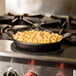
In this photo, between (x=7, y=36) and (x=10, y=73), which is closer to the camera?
(x=10, y=73)

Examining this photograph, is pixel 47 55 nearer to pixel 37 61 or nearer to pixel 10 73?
pixel 37 61

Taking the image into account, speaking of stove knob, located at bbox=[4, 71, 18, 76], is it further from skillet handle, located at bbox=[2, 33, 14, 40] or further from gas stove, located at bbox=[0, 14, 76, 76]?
skillet handle, located at bbox=[2, 33, 14, 40]

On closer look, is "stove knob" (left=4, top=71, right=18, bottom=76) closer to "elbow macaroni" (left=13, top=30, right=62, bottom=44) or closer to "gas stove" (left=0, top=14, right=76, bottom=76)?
"gas stove" (left=0, top=14, right=76, bottom=76)

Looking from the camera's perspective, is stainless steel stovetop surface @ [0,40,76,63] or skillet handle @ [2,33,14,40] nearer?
stainless steel stovetop surface @ [0,40,76,63]

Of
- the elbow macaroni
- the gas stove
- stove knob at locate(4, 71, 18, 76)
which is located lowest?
stove knob at locate(4, 71, 18, 76)

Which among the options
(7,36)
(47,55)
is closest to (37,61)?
(47,55)

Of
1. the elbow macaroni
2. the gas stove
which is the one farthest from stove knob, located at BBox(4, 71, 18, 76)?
the elbow macaroni

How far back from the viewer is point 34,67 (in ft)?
2.37

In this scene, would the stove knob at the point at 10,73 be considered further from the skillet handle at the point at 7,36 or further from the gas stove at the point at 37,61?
the skillet handle at the point at 7,36

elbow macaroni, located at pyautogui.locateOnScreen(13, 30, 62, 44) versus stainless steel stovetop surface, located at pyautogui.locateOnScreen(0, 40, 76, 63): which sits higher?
elbow macaroni, located at pyautogui.locateOnScreen(13, 30, 62, 44)

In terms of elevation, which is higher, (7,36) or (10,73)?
(7,36)

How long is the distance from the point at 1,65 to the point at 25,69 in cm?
10

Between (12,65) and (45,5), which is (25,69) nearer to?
(12,65)

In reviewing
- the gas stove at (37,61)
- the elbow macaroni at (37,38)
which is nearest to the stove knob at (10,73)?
the gas stove at (37,61)
